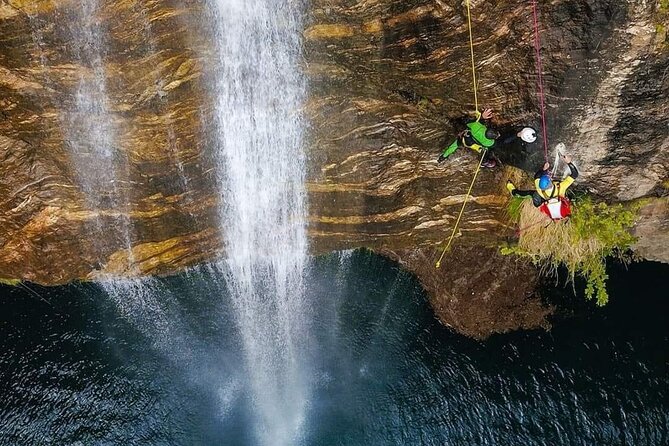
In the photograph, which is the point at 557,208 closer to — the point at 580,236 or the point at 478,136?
the point at 580,236

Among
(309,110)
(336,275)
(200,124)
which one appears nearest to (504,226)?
(336,275)

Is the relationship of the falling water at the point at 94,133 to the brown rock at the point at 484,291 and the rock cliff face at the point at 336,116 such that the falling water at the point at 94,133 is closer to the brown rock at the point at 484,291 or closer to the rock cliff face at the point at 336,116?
the rock cliff face at the point at 336,116

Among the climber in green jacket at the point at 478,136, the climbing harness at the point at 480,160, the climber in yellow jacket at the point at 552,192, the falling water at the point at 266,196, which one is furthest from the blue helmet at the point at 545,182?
the falling water at the point at 266,196

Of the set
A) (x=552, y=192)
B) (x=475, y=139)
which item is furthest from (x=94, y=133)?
(x=552, y=192)

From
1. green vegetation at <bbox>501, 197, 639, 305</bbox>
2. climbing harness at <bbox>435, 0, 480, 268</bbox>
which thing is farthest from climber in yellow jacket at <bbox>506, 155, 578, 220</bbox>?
climbing harness at <bbox>435, 0, 480, 268</bbox>

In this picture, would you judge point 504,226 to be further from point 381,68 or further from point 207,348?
point 207,348

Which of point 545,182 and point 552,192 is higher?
point 545,182

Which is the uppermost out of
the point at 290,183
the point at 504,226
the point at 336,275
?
the point at 290,183
